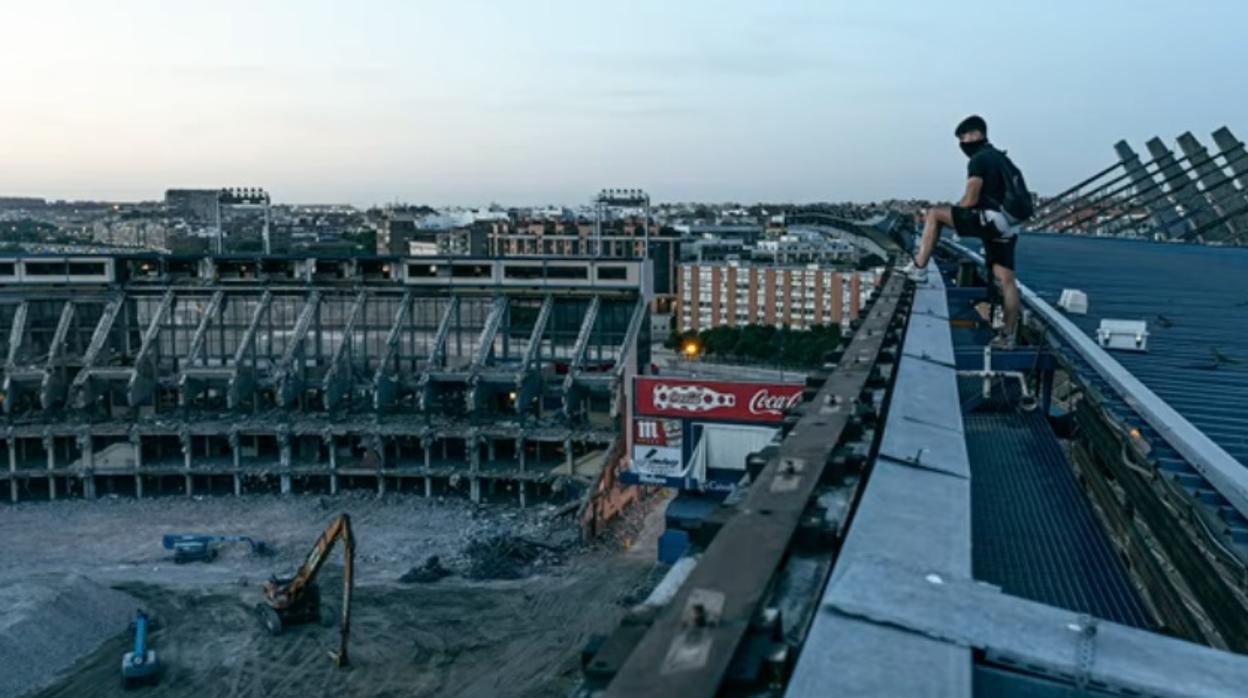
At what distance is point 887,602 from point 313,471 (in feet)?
77.6

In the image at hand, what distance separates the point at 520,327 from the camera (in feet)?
89.7

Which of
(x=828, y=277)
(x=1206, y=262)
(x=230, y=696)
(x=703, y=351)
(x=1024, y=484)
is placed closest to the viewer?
(x=1024, y=484)

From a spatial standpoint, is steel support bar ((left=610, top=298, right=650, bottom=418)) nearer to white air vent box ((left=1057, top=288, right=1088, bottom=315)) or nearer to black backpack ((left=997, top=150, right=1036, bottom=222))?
white air vent box ((left=1057, top=288, right=1088, bottom=315))

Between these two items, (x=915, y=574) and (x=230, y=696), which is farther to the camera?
(x=230, y=696)

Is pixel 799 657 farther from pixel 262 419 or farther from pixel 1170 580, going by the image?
pixel 262 419

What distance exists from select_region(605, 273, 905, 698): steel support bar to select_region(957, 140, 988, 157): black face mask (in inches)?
125

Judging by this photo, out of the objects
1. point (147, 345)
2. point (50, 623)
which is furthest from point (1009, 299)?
point (147, 345)

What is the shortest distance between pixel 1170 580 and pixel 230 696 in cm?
1332

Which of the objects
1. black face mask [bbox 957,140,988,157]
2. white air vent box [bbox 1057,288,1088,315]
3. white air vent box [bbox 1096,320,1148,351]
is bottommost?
white air vent box [bbox 1096,320,1148,351]

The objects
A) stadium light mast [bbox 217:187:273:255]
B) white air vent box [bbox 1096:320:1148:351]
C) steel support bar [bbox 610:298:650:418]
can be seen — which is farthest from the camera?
stadium light mast [bbox 217:187:273:255]

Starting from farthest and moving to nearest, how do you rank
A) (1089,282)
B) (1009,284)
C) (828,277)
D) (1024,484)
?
(828,277) → (1089,282) → (1009,284) → (1024,484)

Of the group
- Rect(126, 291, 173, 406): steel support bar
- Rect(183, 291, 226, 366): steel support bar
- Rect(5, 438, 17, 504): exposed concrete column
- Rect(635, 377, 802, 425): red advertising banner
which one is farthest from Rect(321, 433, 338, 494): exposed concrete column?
Rect(635, 377, 802, 425): red advertising banner

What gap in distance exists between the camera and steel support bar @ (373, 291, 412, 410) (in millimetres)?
25047

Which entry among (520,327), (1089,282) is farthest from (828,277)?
(1089,282)
